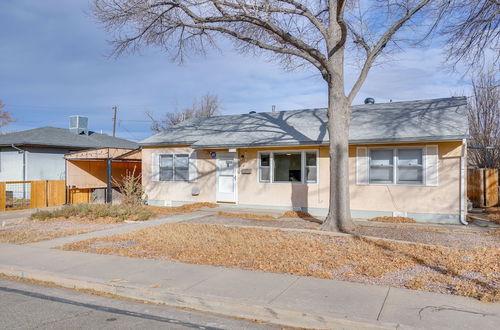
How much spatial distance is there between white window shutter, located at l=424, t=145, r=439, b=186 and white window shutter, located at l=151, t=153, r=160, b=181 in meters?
11.2

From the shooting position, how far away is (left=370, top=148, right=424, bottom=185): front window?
1339cm

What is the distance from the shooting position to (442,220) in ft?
42.5

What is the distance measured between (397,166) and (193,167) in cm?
838

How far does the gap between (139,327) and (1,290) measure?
124 inches

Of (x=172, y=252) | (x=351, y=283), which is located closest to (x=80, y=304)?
(x=172, y=252)

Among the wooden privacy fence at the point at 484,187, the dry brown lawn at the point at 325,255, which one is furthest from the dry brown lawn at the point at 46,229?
the wooden privacy fence at the point at 484,187

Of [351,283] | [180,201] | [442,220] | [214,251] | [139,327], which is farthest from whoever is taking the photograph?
[180,201]

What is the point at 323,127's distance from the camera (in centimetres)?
1568

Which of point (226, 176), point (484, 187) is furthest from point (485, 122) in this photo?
point (226, 176)

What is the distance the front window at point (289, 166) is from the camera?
1509 cm

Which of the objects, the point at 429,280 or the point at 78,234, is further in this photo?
the point at 78,234

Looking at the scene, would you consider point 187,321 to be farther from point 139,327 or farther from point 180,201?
point 180,201

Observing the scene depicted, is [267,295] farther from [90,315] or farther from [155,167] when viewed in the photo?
[155,167]

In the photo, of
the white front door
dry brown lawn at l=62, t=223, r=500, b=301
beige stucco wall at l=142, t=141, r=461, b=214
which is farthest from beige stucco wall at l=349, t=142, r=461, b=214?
the white front door
